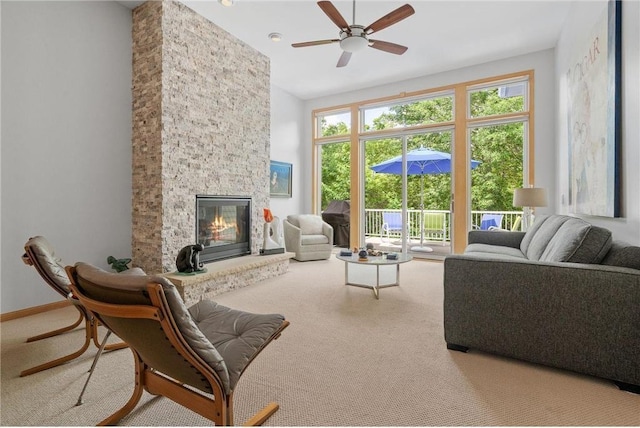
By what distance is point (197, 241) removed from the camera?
3791 millimetres

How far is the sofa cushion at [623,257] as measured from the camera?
1739 mm

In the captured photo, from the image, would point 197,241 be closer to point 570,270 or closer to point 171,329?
point 171,329

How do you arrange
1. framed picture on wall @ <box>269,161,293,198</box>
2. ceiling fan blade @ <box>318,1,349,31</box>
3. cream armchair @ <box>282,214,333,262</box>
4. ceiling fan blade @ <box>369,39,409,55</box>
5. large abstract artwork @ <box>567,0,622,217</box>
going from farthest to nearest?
framed picture on wall @ <box>269,161,293,198</box>, cream armchair @ <box>282,214,333,262</box>, ceiling fan blade @ <box>369,39,409,55</box>, ceiling fan blade @ <box>318,1,349,31</box>, large abstract artwork @ <box>567,0,622,217</box>

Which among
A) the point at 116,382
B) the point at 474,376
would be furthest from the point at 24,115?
the point at 474,376

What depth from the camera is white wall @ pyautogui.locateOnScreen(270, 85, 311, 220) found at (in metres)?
6.25

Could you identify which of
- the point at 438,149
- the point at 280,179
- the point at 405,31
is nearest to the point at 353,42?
the point at 405,31

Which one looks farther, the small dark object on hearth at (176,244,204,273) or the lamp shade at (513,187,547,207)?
the lamp shade at (513,187,547,207)

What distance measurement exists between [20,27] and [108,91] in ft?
2.59

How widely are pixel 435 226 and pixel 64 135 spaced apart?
547cm

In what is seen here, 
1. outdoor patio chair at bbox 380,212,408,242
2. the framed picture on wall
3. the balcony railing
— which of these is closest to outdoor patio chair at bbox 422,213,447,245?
the balcony railing

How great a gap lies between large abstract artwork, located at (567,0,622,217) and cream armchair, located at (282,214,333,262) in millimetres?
3533

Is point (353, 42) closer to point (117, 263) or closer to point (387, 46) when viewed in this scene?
point (387, 46)

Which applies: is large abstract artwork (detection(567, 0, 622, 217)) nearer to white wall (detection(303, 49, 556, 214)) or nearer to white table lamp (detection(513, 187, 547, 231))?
white table lamp (detection(513, 187, 547, 231))

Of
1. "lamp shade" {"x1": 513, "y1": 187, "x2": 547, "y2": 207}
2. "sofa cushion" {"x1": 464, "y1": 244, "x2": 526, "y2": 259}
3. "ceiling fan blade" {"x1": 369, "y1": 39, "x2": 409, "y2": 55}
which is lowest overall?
"sofa cushion" {"x1": 464, "y1": 244, "x2": 526, "y2": 259}
